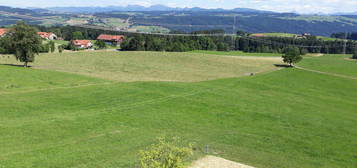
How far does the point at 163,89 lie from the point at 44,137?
28.7m

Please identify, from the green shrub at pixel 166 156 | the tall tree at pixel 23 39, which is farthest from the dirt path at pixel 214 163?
the tall tree at pixel 23 39

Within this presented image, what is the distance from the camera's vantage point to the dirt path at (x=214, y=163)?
955 inches

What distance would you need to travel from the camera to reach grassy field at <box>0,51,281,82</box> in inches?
3231

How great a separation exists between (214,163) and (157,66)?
7615 cm

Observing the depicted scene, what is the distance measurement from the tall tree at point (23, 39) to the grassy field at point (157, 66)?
8.93 meters

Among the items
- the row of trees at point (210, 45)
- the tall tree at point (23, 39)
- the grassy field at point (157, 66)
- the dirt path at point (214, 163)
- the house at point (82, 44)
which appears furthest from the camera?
the house at point (82, 44)

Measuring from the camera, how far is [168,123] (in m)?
36.5

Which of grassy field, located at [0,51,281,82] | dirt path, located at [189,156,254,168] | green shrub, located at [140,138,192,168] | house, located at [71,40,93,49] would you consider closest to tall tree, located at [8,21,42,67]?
grassy field, located at [0,51,281,82]

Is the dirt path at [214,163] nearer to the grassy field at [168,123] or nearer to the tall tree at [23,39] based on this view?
the grassy field at [168,123]

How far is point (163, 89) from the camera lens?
181ft

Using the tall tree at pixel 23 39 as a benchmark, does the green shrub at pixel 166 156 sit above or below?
below

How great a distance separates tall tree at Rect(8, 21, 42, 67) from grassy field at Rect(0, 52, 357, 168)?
37.5 ft

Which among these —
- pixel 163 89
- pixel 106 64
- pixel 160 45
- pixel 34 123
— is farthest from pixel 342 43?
pixel 34 123

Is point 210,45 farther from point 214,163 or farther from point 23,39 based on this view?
point 214,163
